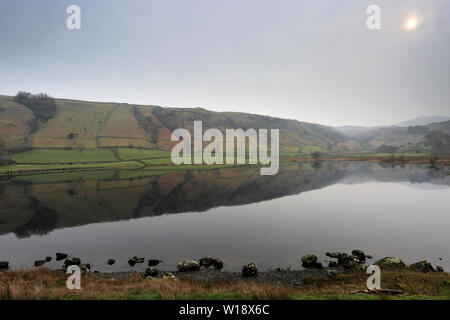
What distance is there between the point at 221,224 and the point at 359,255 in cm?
1918

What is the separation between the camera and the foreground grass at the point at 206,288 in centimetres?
A: 1218

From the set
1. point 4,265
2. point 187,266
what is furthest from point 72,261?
point 187,266

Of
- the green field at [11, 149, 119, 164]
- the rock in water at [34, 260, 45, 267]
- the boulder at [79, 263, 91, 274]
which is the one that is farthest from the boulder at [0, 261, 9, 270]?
the green field at [11, 149, 119, 164]

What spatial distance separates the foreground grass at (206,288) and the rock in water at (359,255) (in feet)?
12.9

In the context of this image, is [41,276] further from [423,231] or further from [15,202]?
[423,231]

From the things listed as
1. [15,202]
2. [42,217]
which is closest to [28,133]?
[15,202]

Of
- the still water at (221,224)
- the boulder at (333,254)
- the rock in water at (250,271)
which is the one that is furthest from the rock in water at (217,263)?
the boulder at (333,254)

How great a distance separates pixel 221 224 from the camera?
36.5 m

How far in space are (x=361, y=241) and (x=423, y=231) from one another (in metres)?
10.7

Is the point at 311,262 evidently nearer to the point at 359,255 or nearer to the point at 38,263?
the point at 359,255

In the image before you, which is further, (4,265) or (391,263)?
(4,265)

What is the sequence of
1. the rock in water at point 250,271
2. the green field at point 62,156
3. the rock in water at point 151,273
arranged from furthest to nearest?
1. the green field at point 62,156
2. the rock in water at point 151,273
3. the rock in water at point 250,271

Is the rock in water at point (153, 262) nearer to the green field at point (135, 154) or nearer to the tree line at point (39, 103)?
the green field at point (135, 154)
